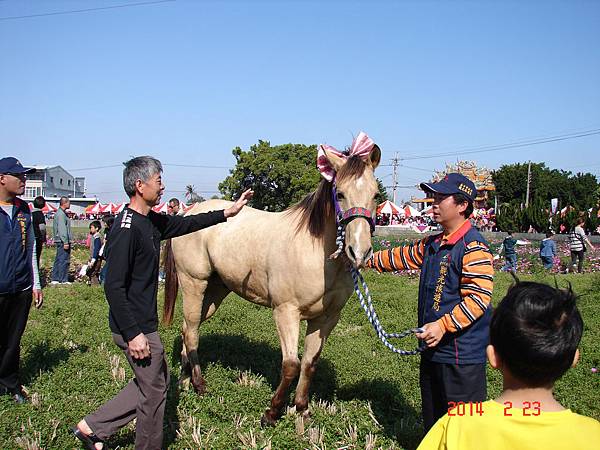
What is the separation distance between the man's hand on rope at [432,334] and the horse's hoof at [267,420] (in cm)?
194

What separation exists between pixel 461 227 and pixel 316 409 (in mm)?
2370

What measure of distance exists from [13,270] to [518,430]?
4.79 m

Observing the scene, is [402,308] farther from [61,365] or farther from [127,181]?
[127,181]

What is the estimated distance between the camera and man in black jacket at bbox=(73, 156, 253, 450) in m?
3.10

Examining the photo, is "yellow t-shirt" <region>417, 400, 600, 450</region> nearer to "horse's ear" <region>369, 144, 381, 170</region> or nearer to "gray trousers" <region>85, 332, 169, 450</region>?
"gray trousers" <region>85, 332, 169, 450</region>

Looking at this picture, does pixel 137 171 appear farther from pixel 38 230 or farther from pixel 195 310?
pixel 38 230

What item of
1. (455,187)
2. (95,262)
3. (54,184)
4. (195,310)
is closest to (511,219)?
(95,262)

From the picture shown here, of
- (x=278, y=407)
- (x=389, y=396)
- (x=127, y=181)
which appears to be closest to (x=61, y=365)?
(x=278, y=407)

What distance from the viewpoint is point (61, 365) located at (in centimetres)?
558

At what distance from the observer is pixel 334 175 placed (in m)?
3.98

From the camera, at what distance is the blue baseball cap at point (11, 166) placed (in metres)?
4.72

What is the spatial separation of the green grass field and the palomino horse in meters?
0.36

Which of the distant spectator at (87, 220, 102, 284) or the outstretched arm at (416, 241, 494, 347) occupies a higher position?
the outstretched arm at (416, 241, 494, 347)

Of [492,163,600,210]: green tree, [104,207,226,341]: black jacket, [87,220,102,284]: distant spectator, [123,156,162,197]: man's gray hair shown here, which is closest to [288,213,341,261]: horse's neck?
[104,207,226,341]: black jacket
